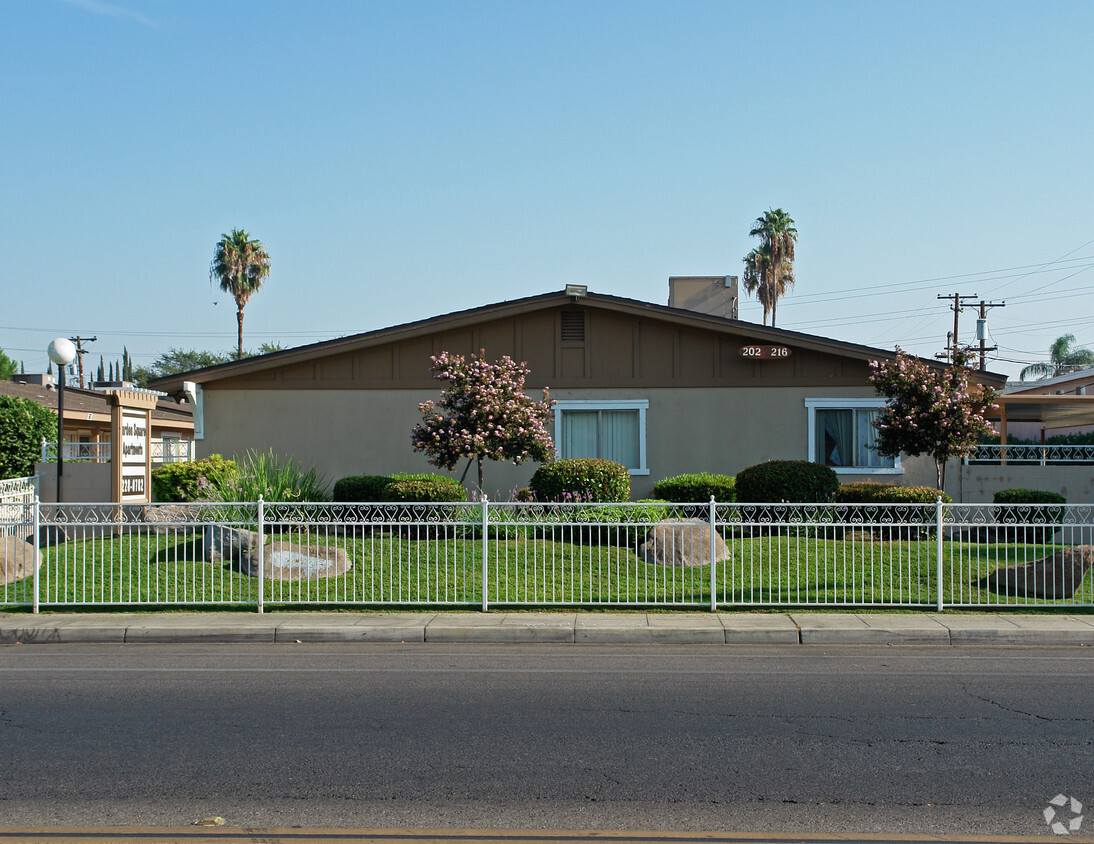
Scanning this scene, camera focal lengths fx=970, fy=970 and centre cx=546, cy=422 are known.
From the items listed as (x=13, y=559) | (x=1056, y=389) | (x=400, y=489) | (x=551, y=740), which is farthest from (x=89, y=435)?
(x=1056, y=389)

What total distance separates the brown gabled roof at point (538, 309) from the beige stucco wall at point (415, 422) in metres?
0.80

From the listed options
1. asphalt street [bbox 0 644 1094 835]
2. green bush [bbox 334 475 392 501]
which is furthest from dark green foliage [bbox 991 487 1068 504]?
green bush [bbox 334 475 392 501]

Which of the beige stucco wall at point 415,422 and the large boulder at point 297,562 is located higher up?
the beige stucco wall at point 415,422

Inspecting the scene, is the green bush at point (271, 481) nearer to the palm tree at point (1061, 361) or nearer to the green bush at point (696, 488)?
the green bush at point (696, 488)

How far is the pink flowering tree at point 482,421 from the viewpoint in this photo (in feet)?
56.6

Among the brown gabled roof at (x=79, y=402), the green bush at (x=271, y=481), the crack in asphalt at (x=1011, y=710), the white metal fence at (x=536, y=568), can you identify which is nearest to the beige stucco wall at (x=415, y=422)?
the green bush at (x=271, y=481)

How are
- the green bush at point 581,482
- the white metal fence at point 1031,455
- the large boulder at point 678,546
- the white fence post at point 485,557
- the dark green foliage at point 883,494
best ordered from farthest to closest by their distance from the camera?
1. the white metal fence at point 1031,455
2. the dark green foliage at point 883,494
3. the green bush at point 581,482
4. the large boulder at point 678,546
5. the white fence post at point 485,557

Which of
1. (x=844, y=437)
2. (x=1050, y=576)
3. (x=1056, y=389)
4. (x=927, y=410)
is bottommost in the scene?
(x=1050, y=576)

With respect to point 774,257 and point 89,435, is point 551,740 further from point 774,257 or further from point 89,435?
point 774,257

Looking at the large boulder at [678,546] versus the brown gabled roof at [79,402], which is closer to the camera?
the large boulder at [678,546]

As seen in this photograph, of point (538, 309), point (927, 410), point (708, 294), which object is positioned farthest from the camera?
point (708, 294)

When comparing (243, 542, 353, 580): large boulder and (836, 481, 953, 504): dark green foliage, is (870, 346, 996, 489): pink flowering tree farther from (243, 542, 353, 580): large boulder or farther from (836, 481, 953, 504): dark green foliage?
(243, 542, 353, 580): large boulder

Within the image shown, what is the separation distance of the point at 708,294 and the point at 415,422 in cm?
1094

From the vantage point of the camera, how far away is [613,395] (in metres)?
20.4
